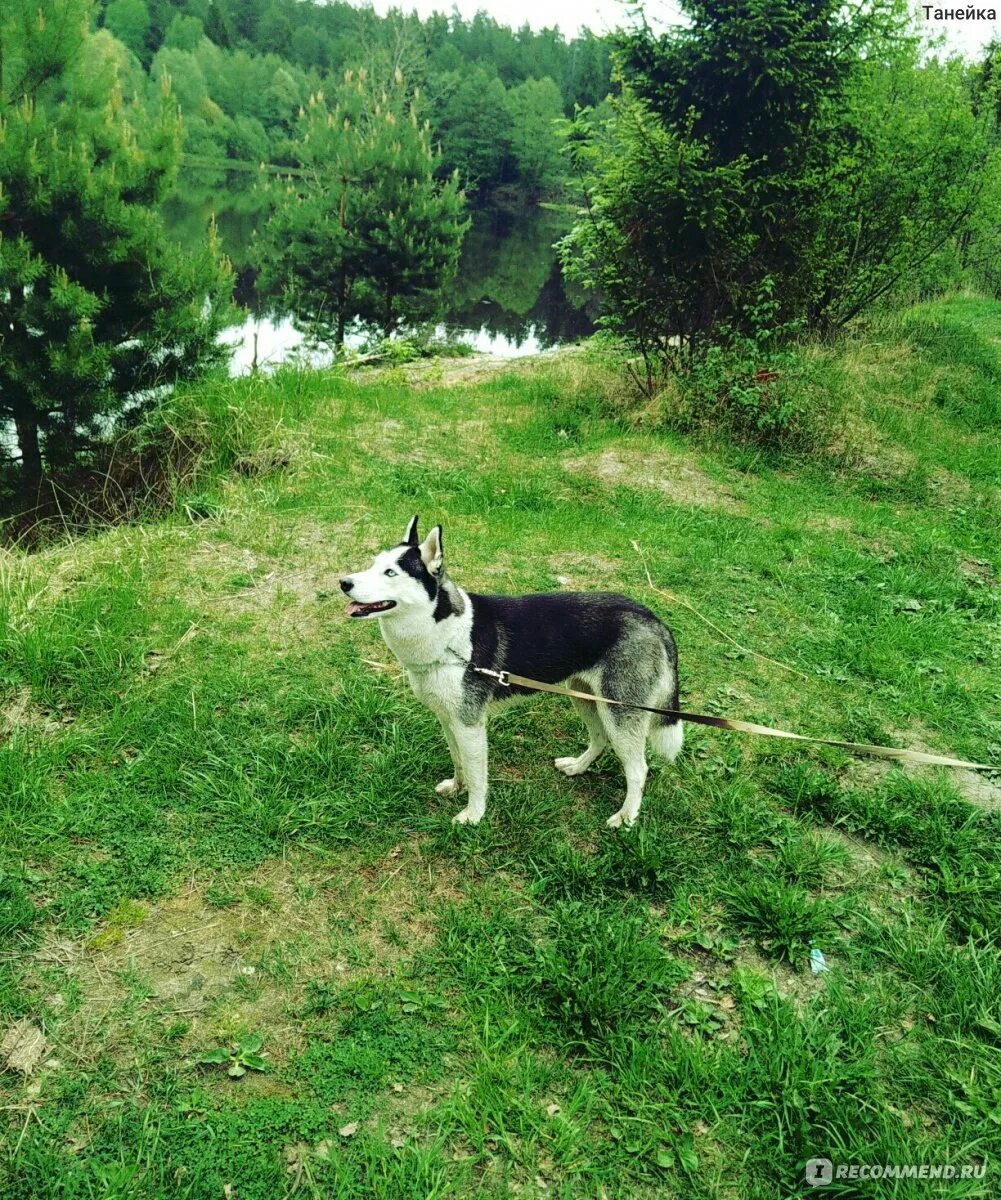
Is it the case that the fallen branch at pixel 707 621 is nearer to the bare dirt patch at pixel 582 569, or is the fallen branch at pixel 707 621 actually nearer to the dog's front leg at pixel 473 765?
the bare dirt patch at pixel 582 569

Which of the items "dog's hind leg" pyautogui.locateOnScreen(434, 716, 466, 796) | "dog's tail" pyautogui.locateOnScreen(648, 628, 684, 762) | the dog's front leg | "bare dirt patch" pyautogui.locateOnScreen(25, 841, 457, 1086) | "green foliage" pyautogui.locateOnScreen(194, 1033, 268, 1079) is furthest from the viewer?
"dog's hind leg" pyautogui.locateOnScreen(434, 716, 466, 796)

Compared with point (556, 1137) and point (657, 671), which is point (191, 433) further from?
point (556, 1137)

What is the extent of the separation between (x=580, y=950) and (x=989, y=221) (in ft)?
52.4

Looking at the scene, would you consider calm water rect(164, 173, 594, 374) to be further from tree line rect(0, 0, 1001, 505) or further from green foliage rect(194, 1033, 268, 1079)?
green foliage rect(194, 1033, 268, 1079)

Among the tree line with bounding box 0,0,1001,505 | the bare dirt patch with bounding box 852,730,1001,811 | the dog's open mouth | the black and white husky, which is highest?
the tree line with bounding box 0,0,1001,505

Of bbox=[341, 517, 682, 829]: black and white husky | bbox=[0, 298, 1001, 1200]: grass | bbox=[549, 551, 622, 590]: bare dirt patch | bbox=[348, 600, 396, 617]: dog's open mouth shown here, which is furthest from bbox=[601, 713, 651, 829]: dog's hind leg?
bbox=[549, 551, 622, 590]: bare dirt patch

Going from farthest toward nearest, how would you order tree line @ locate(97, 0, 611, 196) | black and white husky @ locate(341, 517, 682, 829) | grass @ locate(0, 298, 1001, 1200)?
tree line @ locate(97, 0, 611, 196)
black and white husky @ locate(341, 517, 682, 829)
grass @ locate(0, 298, 1001, 1200)

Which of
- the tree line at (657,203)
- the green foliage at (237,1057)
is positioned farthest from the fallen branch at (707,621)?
the tree line at (657,203)

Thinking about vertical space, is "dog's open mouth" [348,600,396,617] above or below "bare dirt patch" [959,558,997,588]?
above

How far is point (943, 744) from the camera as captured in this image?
4.06 m

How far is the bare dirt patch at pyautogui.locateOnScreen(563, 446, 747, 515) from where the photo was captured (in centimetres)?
729

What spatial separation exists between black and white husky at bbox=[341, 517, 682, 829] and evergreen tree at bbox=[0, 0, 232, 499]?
688cm

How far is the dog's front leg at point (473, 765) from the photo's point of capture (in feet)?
10.4

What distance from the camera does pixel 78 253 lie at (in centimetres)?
805
